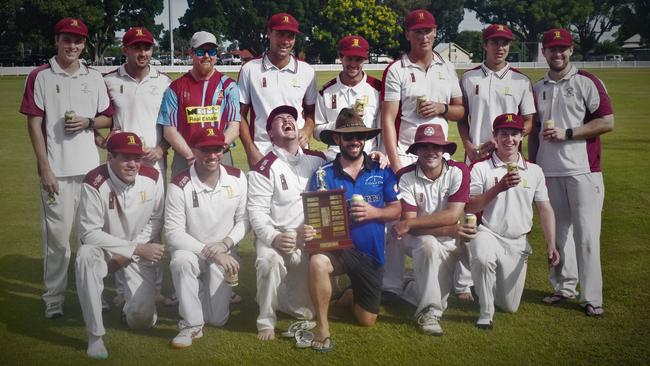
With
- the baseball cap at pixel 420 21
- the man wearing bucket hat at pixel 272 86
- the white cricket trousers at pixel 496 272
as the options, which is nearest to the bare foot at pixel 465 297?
the white cricket trousers at pixel 496 272

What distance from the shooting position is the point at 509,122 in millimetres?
6469

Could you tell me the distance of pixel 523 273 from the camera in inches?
254

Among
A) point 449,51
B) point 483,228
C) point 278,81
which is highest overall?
point 449,51

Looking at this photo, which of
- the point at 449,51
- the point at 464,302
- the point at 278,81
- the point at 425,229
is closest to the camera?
the point at 425,229

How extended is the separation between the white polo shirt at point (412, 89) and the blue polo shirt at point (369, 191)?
40.1 inches

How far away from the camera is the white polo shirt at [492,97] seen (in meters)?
7.08

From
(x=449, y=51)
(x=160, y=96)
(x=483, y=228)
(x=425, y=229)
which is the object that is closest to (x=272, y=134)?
(x=160, y=96)

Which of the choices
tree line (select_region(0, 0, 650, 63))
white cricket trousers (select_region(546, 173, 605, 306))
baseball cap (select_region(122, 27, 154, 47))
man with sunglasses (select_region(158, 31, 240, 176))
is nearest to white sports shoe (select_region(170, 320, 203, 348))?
man with sunglasses (select_region(158, 31, 240, 176))

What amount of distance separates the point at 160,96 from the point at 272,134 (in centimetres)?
147

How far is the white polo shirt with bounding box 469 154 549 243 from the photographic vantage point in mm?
6586

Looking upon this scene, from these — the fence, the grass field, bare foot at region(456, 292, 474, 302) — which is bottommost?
the grass field

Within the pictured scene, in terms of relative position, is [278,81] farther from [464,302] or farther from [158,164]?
[464,302]

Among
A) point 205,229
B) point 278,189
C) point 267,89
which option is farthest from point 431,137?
point 205,229

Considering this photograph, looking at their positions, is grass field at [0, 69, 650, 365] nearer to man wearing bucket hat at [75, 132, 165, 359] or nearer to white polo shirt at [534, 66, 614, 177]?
man wearing bucket hat at [75, 132, 165, 359]
